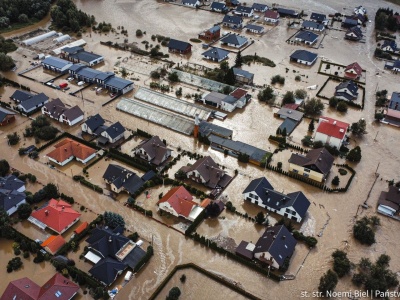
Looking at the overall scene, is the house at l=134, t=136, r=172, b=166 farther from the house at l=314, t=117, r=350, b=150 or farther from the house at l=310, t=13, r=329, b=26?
the house at l=310, t=13, r=329, b=26

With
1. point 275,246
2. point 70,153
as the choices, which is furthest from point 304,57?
point 70,153

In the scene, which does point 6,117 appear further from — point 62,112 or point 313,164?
point 313,164

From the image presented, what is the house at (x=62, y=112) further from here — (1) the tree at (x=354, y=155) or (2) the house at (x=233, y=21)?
(2) the house at (x=233, y=21)

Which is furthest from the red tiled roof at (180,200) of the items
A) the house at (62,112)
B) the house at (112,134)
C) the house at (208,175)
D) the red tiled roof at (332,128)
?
the red tiled roof at (332,128)

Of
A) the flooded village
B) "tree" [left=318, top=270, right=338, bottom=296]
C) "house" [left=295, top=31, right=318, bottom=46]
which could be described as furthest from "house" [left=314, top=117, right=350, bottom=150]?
"house" [left=295, top=31, right=318, bottom=46]

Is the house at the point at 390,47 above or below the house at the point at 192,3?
below

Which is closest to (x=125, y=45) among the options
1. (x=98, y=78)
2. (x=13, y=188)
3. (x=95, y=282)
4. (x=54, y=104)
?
(x=98, y=78)
